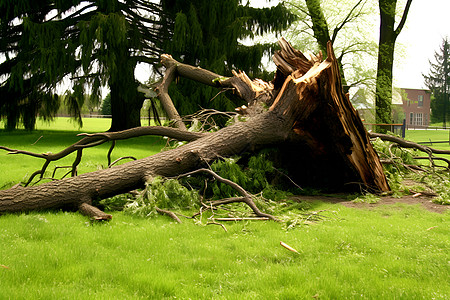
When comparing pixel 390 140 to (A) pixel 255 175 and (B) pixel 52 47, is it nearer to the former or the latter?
(A) pixel 255 175

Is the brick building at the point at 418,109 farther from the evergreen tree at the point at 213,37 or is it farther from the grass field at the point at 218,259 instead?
the grass field at the point at 218,259

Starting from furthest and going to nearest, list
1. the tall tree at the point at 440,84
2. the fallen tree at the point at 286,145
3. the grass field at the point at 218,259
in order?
the tall tree at the point at 440,84 → the fallen tree at the point at 286,145 → the grass field at the point at 218,259

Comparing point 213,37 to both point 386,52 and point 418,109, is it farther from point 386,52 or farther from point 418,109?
point 418,109

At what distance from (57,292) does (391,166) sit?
24.6 ft

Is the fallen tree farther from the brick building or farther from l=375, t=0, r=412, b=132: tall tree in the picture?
the brick building

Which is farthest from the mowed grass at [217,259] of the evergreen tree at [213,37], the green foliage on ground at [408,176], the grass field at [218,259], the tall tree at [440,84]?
the tall tree at [440,84]

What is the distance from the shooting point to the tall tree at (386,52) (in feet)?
63.0

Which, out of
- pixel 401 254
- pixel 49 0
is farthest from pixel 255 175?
pixel 49 0

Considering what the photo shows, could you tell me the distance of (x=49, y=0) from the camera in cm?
1766

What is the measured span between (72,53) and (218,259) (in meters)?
14.0

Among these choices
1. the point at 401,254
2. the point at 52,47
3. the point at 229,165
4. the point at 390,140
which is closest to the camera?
the point at 401,254

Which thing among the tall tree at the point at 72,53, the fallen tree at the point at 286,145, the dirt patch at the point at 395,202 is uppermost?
the tall tree at the point at 72,53

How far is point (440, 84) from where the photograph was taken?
70438 millimetres

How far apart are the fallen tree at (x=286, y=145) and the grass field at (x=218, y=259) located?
46cm
